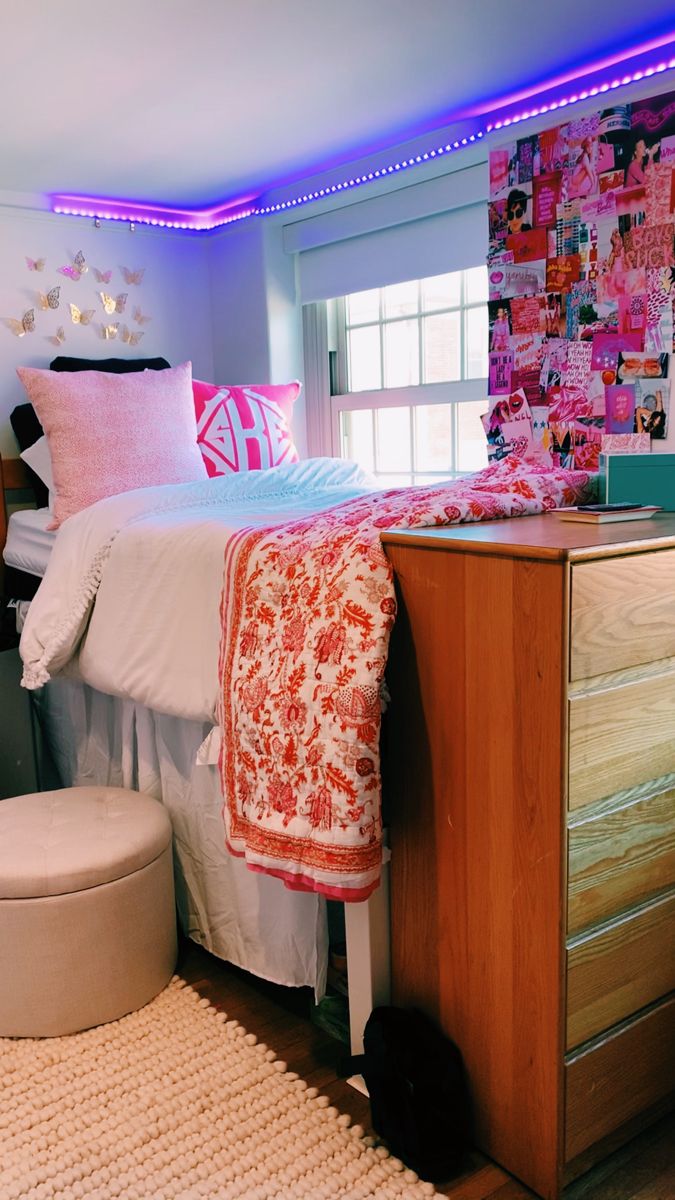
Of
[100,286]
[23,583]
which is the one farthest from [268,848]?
[100,286]

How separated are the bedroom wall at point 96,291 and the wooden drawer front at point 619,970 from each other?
2574 millimetres

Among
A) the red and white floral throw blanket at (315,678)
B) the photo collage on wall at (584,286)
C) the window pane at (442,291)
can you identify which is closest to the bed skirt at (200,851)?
the red and white floral throw blanket at (315,678)

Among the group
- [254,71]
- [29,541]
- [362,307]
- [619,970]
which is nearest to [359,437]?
[362,307]

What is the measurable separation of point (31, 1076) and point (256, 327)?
273 centimetres

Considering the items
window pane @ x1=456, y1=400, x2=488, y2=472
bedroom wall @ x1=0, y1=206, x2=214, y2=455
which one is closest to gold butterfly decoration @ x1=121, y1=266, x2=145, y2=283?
bedroom wall @ x1=0, y1=206, x2=214, y2=455

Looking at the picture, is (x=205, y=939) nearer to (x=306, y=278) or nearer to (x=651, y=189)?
(x=651, y=189)

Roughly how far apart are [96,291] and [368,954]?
8.75 feet

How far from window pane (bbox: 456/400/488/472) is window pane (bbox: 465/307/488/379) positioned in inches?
4.1

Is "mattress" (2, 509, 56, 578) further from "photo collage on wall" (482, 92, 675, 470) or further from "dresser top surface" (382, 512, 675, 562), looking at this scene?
"dresser top surface" (382, 512, 675, 562)

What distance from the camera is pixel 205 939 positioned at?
2.09 meters

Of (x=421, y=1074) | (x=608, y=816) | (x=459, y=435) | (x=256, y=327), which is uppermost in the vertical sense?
(x=256, y=327)

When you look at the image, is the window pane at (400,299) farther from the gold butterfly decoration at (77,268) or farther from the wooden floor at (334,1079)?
the wooden floor at (334,1079)

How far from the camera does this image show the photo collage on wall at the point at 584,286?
248cm

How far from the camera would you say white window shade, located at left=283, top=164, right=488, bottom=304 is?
9.66 ft
